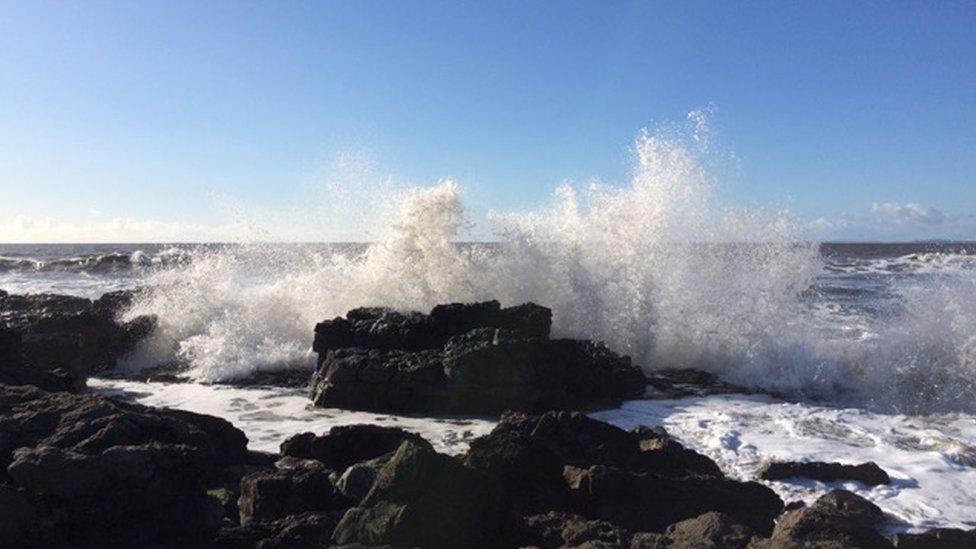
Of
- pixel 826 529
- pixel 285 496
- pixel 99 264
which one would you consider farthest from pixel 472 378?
pixel 99 264

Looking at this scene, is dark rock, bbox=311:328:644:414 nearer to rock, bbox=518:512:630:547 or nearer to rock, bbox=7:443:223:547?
rock, bbox=518:512:630:547

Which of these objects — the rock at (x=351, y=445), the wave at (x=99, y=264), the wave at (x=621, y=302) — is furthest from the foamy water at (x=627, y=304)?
the wave at (x=99, y=264)

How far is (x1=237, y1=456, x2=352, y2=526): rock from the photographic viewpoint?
16.3 feet

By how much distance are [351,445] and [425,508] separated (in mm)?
1684

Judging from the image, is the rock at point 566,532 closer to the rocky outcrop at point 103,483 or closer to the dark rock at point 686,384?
the rocky outcrop at point 103,483

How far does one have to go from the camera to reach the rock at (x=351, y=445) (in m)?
6.11

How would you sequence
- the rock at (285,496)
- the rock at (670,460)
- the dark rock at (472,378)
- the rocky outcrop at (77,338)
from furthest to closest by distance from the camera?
the rocky outcrop at (77,338), the dark rock at (472,378), the rock at (670,460), the rock at (285,496)

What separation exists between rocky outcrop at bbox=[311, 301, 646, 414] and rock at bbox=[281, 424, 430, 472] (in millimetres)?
2804

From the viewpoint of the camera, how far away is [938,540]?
4898mm

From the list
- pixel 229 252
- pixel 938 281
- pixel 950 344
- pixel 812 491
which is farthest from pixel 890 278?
pixel 812 491

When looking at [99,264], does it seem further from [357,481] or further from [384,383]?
[357,481]

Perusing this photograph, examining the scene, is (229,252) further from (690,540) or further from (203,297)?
(690,540)

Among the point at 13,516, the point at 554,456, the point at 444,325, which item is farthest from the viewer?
the point at 444,325

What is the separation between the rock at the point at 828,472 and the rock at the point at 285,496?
3.75m
